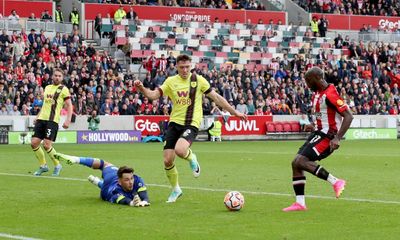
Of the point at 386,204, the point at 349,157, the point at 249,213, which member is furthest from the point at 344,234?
the point at 349,157

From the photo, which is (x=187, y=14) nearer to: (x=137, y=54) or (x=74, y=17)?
(x=137, y=54)

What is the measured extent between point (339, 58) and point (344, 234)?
153ft

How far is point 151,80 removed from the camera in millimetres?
46094

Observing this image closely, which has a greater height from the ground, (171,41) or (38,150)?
(171,41)

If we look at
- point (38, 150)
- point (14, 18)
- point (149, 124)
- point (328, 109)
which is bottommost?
point (149, 124)

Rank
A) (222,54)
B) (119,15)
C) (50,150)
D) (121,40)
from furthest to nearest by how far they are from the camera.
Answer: (222,54)
(119,15)
(121,40)
(50,150)

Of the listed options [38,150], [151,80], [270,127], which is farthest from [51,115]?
[270,127]

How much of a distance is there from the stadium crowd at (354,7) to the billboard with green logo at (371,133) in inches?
619

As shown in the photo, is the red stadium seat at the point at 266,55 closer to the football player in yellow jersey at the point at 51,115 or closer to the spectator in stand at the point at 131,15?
the spectator in stand at the point at 131,15

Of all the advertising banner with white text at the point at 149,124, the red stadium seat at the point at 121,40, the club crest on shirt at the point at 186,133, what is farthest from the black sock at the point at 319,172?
the red stadium seat at the point at 121,40

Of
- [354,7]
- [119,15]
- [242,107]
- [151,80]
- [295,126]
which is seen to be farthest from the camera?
[354,7]

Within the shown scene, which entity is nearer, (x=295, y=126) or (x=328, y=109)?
(x=328, y=109)

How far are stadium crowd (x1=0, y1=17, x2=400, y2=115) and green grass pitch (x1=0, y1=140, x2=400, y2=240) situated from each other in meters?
19.6

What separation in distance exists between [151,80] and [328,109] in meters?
33.0
